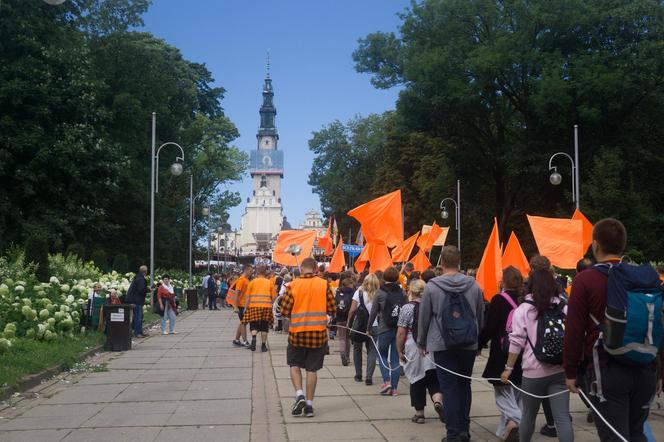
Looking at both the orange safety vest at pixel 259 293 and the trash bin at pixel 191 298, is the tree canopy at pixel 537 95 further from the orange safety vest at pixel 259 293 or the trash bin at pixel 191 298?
the orange safety vest at pixel 259 293

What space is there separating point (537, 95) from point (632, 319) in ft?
109

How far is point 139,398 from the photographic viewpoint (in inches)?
429

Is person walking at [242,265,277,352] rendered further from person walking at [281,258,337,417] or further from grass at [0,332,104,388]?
person walking at [281,258,337,417]

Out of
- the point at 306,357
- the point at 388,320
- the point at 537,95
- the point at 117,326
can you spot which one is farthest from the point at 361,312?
the point at 537,95

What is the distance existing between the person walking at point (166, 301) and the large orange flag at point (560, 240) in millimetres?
10352

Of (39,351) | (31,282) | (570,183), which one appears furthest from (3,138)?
(570,183)

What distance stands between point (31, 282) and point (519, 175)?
90.6ft

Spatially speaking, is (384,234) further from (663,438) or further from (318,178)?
(318,178)

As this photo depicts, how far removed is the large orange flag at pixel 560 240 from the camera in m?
16.0

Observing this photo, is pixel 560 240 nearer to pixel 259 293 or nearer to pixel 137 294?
pixel 259 293

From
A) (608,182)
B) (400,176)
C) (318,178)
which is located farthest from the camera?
(318,178)

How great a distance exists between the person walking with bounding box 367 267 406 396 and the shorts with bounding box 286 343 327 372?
1.53 m

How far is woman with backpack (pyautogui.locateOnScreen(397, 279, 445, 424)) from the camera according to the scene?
8.77m

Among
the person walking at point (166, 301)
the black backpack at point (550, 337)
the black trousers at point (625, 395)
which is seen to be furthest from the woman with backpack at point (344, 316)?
the black trousers at point (625, 395)
